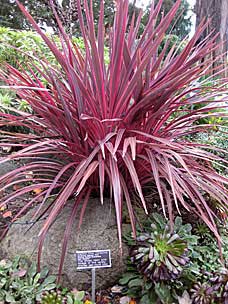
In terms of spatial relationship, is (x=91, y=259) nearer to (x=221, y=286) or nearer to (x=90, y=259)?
(x=90, y=259)

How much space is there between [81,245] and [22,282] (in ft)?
0.97

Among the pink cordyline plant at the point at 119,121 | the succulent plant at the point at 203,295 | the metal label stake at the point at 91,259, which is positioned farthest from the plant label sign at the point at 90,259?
the succulent plant at the point at 203,295

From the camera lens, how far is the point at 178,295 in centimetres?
134

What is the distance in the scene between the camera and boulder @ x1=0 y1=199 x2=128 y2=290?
1.38 metres

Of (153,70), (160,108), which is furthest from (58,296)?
(153,70)

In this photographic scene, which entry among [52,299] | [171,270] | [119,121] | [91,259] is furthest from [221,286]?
[119,121]

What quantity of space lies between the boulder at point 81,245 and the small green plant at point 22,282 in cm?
5

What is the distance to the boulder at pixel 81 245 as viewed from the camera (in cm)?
138

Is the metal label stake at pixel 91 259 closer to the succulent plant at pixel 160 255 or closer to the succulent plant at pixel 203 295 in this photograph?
the succulent plant at pixel 160 255

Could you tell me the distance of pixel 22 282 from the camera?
4.32 feet

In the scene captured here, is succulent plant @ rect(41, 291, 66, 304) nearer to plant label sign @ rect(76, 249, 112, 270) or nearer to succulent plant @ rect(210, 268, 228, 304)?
plant label sign @ rect(76, 249, 112, 270)

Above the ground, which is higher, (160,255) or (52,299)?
(160,255)

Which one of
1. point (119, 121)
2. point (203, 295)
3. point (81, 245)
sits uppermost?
point (119, 121)

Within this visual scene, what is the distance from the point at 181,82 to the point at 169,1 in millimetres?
9413
